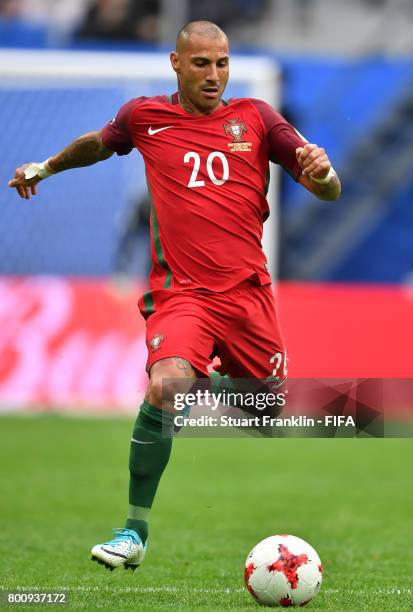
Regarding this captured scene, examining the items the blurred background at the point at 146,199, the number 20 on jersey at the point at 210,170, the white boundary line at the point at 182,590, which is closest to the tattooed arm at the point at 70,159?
the number 20 on jersey at the point at 210,170

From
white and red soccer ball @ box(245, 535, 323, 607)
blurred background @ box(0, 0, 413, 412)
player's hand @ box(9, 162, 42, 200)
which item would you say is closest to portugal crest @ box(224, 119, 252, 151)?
player's hand @ box(9, 162, 42, 200)

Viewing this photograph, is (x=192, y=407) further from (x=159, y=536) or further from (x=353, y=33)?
(x=353, y=33)

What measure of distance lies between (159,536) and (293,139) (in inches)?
145

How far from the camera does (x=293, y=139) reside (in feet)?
21.5

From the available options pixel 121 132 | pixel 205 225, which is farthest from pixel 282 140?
pixel 121 132

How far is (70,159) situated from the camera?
7145 millimetres

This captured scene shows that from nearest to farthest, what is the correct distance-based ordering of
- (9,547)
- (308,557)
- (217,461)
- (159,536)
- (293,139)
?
(308,557), (293,139), (9,547), (159,536), (217,461)

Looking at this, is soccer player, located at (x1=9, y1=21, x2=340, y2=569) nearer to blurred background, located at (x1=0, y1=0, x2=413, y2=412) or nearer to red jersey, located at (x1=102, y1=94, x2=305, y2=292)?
red jersey, located at (x1=102, y1=94, x2=305, y2=292)

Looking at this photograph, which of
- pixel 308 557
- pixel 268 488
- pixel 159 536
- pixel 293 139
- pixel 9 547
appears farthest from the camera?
pixel 268 488

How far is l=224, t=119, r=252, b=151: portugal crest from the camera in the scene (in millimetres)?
6664

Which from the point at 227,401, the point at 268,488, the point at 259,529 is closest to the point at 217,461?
the point at 268,488

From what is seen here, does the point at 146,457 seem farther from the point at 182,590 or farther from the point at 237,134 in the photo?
the point at 237,134

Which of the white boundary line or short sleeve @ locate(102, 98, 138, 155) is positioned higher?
short sleeve @ locate(102, 98, 138, 155)

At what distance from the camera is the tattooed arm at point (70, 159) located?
7.07 meters
